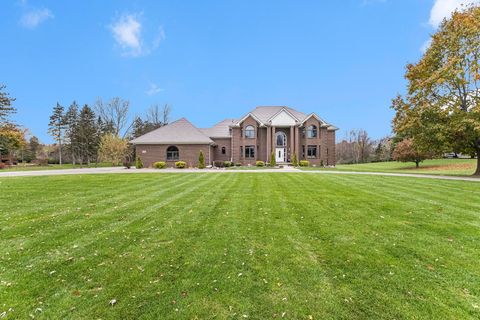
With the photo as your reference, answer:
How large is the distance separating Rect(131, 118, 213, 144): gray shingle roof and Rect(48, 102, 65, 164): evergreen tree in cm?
3205

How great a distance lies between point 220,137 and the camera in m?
35.8

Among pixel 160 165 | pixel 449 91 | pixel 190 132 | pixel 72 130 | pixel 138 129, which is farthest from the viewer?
pixel 138 129

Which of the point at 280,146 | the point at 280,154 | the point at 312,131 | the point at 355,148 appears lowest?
the point at 280,154

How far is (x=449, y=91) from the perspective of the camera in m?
18.7

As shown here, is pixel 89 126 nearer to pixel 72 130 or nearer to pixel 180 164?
pixel 72 130

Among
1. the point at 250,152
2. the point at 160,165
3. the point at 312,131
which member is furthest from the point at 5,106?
the point at 312,131

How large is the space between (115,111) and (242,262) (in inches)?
2113

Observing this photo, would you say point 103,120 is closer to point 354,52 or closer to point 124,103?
point 124,103

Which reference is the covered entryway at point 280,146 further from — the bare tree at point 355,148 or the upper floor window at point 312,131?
the bare tree at point 355,148

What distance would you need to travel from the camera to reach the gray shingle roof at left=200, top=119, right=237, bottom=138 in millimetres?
36125

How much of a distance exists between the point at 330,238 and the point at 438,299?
2065 mm

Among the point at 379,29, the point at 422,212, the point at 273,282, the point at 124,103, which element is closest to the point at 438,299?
the point at 273,282

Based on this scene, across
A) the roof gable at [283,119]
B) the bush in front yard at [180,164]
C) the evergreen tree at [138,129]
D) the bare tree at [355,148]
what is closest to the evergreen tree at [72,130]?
the evergreen tree at [138,129]

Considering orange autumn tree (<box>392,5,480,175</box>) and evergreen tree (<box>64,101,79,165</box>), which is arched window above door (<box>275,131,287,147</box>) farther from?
evergreen tree (<box>64,101,79,165</box>)
